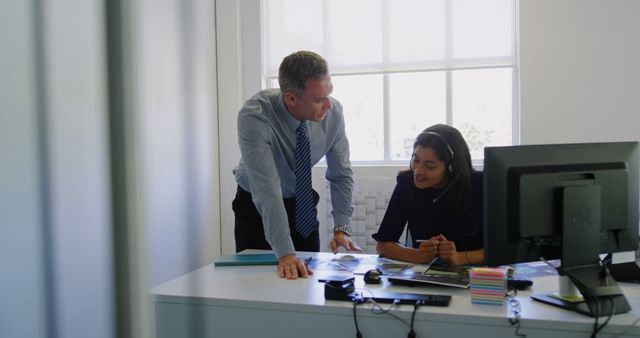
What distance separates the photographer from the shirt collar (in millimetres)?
1973

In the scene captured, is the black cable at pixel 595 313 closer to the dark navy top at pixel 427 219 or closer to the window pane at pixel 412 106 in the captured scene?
the dark navy top at pixel 427 219

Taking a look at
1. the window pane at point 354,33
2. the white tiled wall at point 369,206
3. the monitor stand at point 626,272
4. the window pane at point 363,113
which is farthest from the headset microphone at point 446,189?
the window pane at point 354,33

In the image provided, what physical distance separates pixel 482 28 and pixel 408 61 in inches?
21.4

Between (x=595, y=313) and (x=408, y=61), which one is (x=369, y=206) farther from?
(x=595, y=313)

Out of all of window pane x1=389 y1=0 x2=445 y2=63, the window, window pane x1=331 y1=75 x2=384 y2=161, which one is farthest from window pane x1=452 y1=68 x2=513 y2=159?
window pane x1=331 y1=75 x2=384 y2=161

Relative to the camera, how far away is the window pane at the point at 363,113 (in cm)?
377

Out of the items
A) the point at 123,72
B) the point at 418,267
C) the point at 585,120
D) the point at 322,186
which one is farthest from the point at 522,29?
the point at 123,72

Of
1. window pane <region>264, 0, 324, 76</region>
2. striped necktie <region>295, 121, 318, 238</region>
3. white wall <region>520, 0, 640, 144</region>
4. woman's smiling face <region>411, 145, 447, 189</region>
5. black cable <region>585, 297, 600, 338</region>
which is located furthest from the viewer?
window pane <region>264, 0, 324, 76</region>

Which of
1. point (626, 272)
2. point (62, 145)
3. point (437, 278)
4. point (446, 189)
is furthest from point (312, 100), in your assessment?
point (62, 145)

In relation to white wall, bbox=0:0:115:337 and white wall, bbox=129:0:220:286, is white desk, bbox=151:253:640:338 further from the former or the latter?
white wall, bbox=129:0:220:286

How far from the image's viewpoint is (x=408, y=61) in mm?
3646

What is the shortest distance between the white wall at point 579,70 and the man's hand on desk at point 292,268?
232 cm

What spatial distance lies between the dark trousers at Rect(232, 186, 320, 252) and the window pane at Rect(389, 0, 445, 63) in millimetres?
1892

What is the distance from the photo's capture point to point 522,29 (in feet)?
11.1
